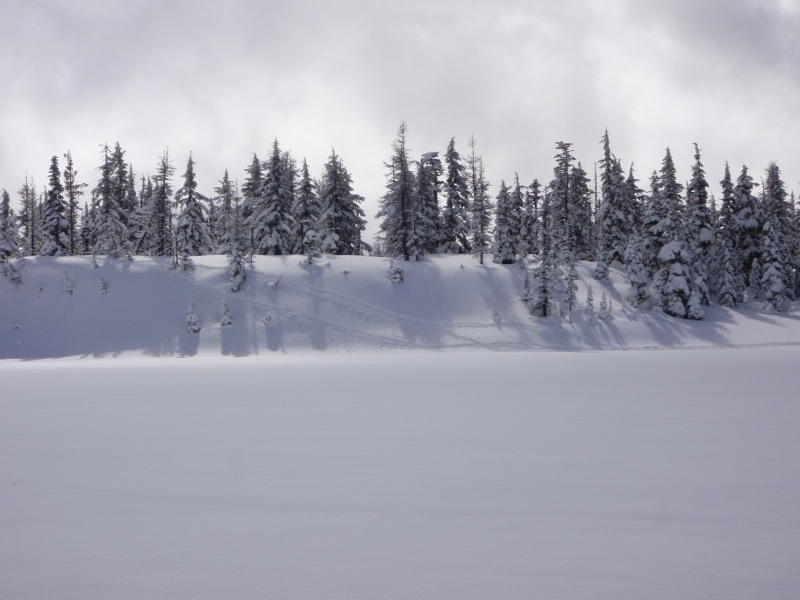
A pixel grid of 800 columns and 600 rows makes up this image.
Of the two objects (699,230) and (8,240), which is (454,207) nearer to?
(699,230)

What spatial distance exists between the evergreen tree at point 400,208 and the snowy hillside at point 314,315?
361 centimetres

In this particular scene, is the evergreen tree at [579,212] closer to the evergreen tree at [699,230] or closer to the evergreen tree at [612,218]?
the evergreen tree at [612,218]

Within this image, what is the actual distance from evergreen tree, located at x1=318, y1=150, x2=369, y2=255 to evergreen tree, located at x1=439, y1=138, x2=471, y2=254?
975 cm

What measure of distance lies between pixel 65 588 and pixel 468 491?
4.13 meters

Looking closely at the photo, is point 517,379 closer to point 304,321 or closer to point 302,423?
point 302,423

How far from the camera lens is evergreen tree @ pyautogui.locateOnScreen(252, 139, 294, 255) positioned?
53438mm

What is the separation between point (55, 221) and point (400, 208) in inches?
1292

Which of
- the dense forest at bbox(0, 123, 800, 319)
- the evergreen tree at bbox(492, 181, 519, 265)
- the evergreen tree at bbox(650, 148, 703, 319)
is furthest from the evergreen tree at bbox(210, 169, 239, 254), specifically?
the evergreen tree at bbox(650, 148, 703, 319)

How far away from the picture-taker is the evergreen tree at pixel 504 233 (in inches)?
2000

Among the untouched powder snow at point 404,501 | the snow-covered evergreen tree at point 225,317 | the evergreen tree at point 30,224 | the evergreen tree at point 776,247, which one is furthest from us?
the evergreen tree at point 30,224

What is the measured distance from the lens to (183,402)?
13.9 m

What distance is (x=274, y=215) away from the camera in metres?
54.4

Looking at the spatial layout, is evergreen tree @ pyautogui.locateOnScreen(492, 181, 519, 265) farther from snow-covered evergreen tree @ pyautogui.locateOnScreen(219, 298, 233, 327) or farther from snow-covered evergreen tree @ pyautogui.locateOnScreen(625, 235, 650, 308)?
snow-covered evergreen tree @ pyautogui.locateOnScreen(219, 298, 233, 327)

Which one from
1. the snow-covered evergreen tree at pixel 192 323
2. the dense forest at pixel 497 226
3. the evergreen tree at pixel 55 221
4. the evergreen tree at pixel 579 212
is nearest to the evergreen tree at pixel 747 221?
the dense forest at pixel 497 226
